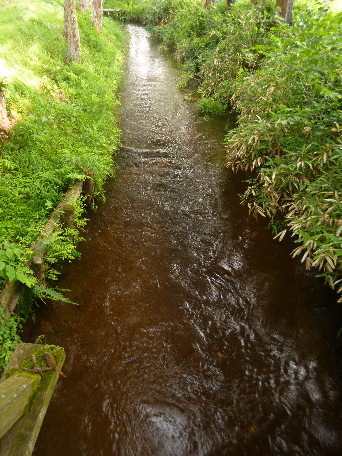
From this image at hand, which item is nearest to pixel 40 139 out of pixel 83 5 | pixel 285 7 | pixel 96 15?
pixel 285 7

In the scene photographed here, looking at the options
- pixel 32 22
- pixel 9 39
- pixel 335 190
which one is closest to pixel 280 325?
pixel 335 190

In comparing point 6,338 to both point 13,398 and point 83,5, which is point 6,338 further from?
point 83,5

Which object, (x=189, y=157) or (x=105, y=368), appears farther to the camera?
(x=189, y=157)

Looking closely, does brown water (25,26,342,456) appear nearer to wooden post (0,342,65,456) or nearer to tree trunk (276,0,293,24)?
wooden post (0,342,65,456)

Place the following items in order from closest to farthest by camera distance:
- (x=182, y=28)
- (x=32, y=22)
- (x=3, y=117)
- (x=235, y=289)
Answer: (x=235, y=289)
(x=3, y=117)
(x=32, y=22)
(x=182, y=28)

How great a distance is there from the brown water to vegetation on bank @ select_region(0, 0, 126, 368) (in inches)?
27.8

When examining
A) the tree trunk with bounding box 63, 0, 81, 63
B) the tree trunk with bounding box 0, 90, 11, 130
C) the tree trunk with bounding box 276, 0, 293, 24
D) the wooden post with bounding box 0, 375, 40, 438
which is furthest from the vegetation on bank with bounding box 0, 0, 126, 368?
the tree trunk with bounding box 276, 0, 293, 24

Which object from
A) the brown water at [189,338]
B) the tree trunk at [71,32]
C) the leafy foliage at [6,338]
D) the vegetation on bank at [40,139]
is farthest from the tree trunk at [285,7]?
the leafy foliage at [6,338]

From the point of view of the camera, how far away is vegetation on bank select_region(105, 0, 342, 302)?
12.1 feet

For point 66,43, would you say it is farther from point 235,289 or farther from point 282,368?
point 282,368

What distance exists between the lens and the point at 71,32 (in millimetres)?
8039

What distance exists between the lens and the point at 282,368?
11.3ft

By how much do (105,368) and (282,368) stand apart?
7.72 feet

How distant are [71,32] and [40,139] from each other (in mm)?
5280
